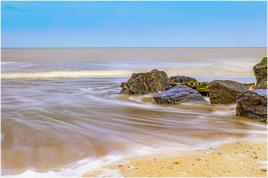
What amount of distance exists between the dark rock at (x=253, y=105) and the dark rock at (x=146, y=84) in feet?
15.7

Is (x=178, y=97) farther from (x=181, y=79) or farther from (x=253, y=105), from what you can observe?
(x=181, y=79)

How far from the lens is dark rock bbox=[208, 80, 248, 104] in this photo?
10828 millimetres

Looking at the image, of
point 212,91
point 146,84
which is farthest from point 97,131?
point 146,84

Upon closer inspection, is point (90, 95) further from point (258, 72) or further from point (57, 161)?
point (57, 161)

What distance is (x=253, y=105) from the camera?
28.6 ft

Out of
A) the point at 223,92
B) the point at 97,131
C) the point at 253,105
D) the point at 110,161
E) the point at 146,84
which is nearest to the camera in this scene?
the point at 110,161

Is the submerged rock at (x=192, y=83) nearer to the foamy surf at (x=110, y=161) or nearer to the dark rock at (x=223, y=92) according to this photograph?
the dark rock at (x=223, y=92)

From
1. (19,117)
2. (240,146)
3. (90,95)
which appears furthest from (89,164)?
(90,95)

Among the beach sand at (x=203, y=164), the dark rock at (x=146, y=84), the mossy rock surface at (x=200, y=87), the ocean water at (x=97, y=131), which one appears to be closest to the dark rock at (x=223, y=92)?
the ocean water at (x=97, y=131)

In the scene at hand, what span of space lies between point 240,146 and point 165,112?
349 cm

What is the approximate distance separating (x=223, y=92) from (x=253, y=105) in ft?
7.35

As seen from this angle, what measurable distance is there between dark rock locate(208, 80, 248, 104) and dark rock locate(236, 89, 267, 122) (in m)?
1.77

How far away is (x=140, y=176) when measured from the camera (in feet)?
16.1

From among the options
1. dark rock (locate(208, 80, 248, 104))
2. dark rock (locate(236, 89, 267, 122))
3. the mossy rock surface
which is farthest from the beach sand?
the mossy rock surface
